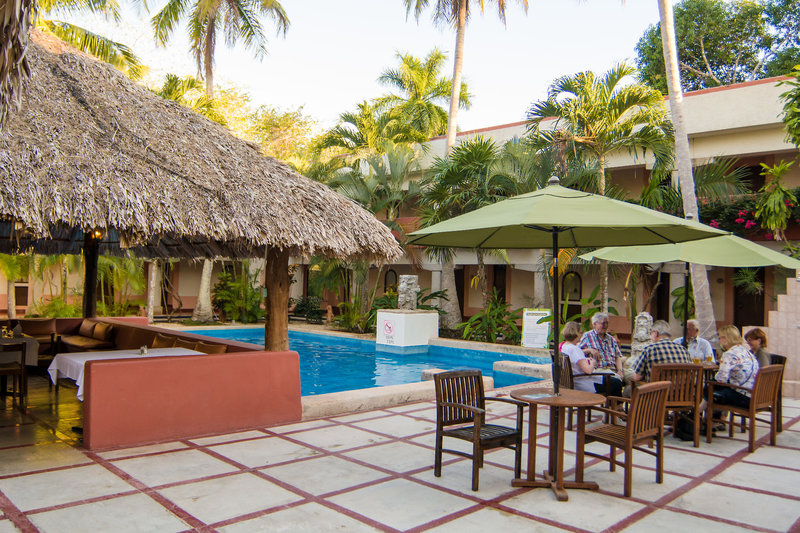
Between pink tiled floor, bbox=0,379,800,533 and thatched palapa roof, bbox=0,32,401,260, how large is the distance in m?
2.20

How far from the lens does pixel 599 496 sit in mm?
4711

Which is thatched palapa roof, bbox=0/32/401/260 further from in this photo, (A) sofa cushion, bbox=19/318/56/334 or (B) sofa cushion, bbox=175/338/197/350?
(A) sofa cushion, bbox=19/318/56/334

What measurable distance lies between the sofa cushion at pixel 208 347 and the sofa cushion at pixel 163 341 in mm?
840

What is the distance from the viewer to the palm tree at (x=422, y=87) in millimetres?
26641

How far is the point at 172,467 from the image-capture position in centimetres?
524

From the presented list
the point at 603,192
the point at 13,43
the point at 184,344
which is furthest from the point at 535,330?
the point at 13,43

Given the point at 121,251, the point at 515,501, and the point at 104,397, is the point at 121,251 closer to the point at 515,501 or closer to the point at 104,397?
the point at 104,397

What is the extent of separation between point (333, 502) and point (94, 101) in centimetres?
572

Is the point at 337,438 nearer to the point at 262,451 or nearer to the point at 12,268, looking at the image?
the point at 262,451

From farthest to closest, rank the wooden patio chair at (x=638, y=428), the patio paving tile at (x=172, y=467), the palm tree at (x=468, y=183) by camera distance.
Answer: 1. the palm tree at (x=468, y=183)
2. the patio paving tile at (x=172, y=467)
3. the wooden patio chair at (x=638, y=428)

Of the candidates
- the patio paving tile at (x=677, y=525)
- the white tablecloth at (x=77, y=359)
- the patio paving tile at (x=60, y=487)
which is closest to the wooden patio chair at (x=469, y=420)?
the patio paving tile at (x=677, y=525)

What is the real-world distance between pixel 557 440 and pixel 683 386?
2.07 metres

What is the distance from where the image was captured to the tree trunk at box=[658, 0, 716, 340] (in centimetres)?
1123

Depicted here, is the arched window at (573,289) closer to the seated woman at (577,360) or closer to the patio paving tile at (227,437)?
the seated woman at (577,360)
